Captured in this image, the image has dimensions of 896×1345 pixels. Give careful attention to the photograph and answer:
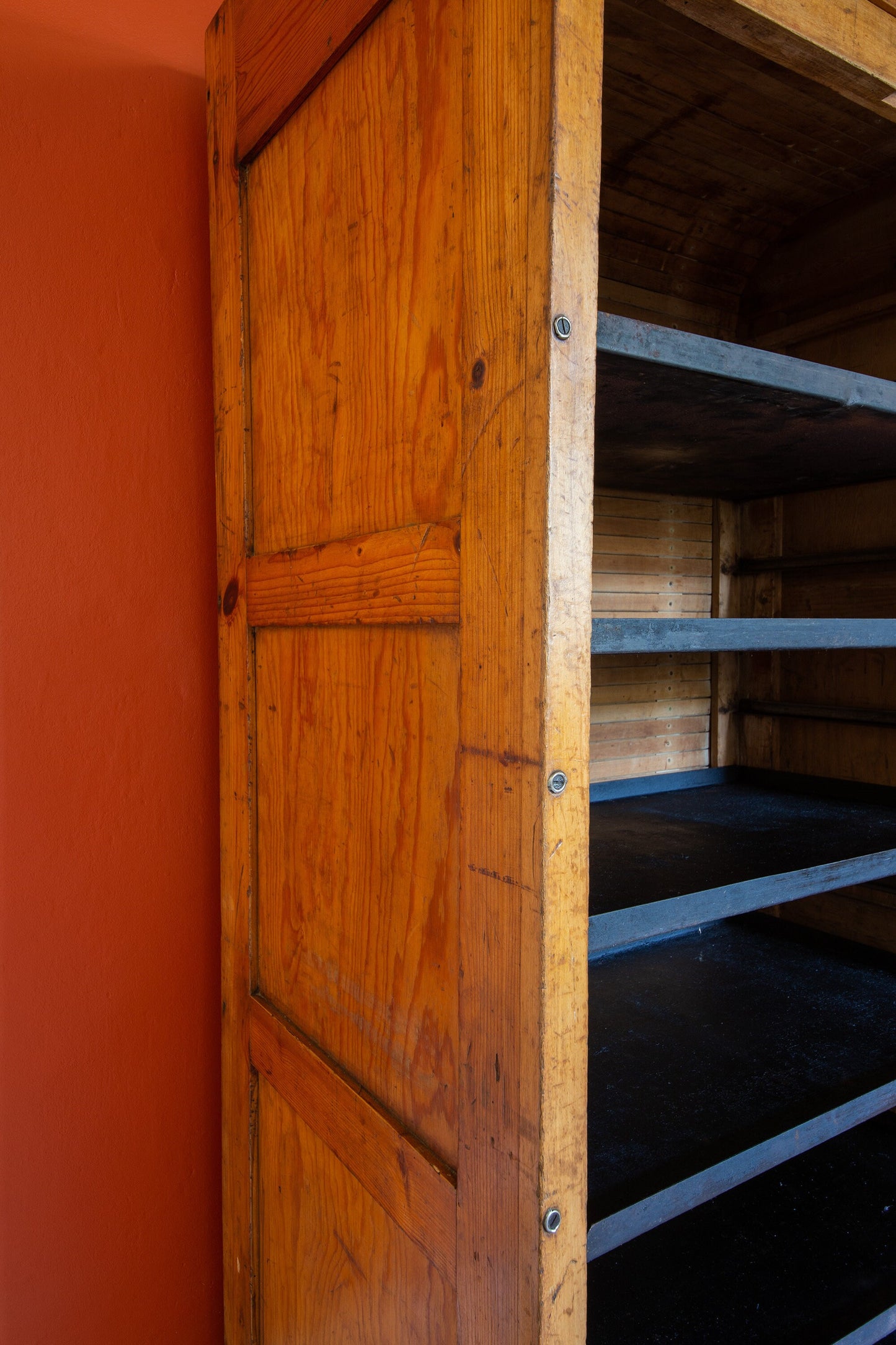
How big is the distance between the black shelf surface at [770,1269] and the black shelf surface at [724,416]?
1.22 metres

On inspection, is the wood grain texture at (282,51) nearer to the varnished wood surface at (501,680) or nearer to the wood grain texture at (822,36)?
the varnished wood surface at (501,680)

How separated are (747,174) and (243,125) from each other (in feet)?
3.87

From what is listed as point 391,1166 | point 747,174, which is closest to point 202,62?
point 747,174

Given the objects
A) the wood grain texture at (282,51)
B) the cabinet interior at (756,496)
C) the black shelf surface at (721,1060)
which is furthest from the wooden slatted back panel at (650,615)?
the wood grain texture at (282,51)

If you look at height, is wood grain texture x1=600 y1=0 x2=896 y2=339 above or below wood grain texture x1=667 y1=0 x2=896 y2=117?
above

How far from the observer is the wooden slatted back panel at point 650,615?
1.84 meters

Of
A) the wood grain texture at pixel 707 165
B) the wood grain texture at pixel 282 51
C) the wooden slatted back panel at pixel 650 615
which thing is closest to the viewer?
the wood grain texture at pixel 282 51

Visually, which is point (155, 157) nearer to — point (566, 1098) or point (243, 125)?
point (243, 125)

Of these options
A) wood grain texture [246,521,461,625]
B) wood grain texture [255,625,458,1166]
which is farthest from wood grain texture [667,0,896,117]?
wood grain texture [255,625,458,1166]

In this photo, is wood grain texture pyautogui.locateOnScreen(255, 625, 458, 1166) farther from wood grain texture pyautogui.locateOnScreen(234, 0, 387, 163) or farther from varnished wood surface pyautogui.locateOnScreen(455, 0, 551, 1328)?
wood grain texture pyautogui.locateOnScreen(234, 0, 387, 163)

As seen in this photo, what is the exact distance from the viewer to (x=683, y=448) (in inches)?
54.6

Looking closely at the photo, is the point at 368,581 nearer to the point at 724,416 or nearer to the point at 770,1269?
the point at 724,416

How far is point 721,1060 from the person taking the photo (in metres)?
1.28

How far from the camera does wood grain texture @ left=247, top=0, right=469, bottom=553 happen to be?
78 cm
